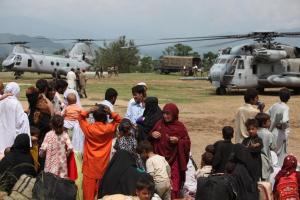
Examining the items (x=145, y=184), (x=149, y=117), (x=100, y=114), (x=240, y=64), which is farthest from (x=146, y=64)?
(x=145, y=184)

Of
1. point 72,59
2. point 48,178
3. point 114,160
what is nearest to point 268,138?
point 114,160

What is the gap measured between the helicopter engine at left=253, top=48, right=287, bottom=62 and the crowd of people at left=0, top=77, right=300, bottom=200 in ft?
63.7

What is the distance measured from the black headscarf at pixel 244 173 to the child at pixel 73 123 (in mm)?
2383

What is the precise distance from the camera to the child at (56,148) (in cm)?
664

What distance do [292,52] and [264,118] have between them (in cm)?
2279

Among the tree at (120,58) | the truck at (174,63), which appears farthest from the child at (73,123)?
the tree at (120,58)

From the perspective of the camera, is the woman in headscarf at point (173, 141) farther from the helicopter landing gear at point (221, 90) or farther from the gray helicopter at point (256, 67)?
the helicopter landing gear at point (221, 90)

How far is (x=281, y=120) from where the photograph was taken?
872 centimetres

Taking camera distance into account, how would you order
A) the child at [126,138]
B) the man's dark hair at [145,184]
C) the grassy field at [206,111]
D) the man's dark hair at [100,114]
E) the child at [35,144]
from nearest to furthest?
the man's dark hair at [145,184], the man's dark hair at [100,114], the child at [126,138], the child at [35,144], the grassy field at [206,111]

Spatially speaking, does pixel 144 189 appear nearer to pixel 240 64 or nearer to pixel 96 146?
pixel 96 146

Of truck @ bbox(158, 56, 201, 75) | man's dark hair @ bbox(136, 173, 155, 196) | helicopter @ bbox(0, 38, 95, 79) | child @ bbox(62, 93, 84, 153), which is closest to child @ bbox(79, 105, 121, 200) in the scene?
child @ bbox(62, 93, 84, 153)

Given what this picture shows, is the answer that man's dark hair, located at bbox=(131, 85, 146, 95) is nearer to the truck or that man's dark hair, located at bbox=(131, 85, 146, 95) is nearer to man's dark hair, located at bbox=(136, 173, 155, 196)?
man's dark hair, located at bbox=(136, 173, 155, 196)

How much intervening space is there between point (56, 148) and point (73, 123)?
3.84 ft

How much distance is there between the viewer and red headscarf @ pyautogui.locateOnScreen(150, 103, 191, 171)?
6695 millimetres
